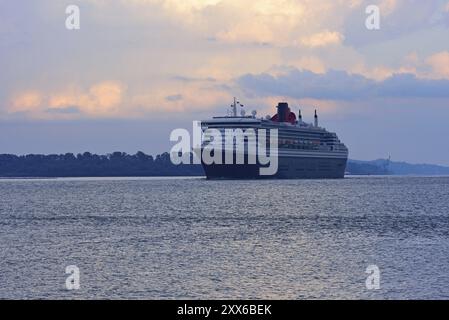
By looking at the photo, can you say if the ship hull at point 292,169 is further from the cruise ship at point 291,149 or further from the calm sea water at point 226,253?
the calm sea water at point 226,253

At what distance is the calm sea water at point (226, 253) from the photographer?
31.0 m

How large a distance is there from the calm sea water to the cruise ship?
7442 cm

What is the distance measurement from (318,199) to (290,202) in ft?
24.9

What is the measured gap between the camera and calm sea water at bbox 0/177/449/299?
31.0 m

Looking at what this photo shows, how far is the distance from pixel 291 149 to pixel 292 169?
4.15 meters

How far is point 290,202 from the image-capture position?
8844 centimetres

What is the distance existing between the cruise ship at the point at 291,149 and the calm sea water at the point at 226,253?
74.4 meters

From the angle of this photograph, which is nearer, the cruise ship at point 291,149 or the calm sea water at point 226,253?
the calm sea water at point 226,253

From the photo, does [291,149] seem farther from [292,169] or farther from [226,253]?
[226,253]

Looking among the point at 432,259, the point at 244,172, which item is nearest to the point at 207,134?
the point at 244,172

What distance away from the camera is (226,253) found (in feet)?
136

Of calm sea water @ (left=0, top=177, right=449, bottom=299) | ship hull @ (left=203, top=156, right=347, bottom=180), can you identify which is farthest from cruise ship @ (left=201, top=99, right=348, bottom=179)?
calm sea water @ (left=0, top=177, right=449, bottom=299)

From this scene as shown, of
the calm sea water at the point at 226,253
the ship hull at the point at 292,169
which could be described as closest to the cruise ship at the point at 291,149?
the ship hull at the point at 292,169
